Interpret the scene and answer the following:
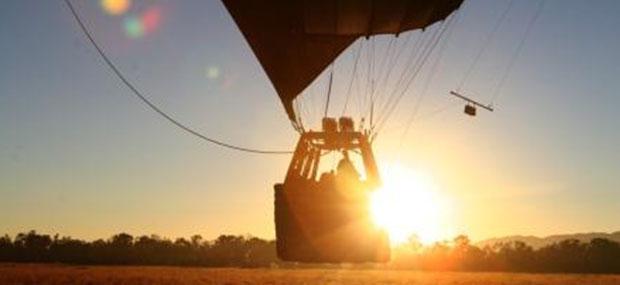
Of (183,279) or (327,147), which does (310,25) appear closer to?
(327,147)

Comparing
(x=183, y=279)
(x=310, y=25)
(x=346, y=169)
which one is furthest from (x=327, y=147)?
(x=183, y=279)

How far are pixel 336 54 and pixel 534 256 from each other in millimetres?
190421

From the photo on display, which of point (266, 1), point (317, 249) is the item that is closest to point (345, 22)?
point (266, 1)

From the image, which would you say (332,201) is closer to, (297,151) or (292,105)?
(297,151)

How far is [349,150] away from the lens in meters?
18.3

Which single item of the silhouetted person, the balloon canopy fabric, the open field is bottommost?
the silhouetted person

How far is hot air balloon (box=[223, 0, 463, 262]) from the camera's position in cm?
1716

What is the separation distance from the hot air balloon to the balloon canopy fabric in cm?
3

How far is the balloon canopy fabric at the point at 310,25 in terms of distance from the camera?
17.9 metres

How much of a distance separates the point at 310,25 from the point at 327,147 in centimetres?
323

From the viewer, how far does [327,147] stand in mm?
18172

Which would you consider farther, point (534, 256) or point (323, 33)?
point (534, 256)

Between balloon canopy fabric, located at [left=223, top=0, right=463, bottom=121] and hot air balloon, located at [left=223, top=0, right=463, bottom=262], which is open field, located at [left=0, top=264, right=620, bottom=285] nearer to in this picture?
balloon canopy fabric, located at [left=223, top=0, right=463, bottom=121]

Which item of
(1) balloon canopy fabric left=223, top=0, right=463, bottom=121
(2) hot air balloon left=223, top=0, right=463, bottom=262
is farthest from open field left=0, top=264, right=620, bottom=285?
(2) hot air balloon left=223, top=0, right=463, bottom=262
